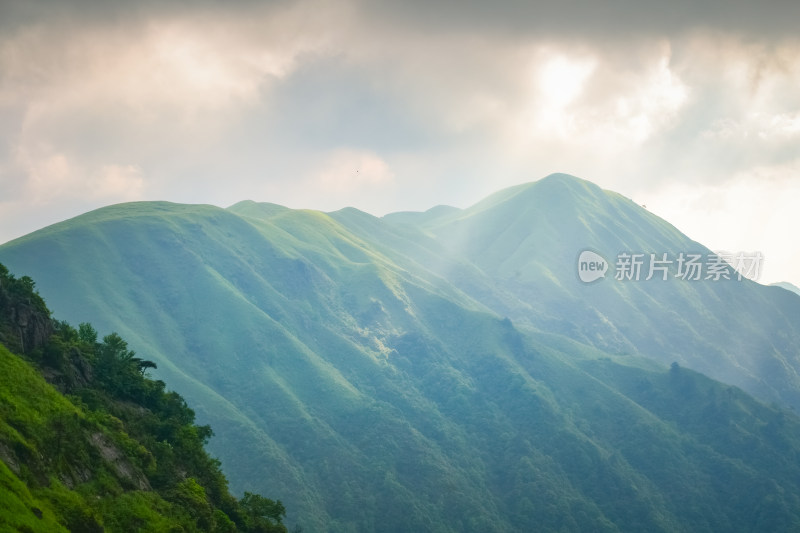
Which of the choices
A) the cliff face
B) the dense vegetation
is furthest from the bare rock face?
the dense vegetation

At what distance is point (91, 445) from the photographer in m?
65.9

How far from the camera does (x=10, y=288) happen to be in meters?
82.2

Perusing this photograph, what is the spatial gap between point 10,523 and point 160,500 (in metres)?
28.9

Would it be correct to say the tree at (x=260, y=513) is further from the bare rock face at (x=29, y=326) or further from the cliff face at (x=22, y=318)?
the cliff face at (x=22, y=318)

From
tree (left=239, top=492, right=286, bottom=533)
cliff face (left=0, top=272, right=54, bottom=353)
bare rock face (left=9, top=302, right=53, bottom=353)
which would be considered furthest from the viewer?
tree (left=239, top=492, right=286, bottom=533)

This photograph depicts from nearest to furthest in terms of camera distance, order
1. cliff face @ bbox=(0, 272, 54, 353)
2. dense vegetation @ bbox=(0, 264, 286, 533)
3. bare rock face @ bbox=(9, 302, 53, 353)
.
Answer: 1. dense vegetation @ bbox=(0, 264, 286, 533)
2. cliff face @ bbox=(0, 272, 54, 353)
3. bare rock face @ bbox=(9, 302, 53, 353)

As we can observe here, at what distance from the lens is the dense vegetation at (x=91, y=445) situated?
5316 cm

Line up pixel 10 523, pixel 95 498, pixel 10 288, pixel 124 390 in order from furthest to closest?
pixel 124 390 → pixel 10 288 → pixel 95 498 → pixel 10 523

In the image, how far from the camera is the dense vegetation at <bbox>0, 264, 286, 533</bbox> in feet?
174

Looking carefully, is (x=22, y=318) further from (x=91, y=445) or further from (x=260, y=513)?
A: (x=260, y=513)

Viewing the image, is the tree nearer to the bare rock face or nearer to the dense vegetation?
the dense vegetation

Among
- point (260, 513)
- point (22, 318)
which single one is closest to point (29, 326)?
point (22, 318)

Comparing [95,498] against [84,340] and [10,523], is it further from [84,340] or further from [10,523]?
[84,340]

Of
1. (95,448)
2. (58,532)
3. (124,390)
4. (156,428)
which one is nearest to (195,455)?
(156,428)
